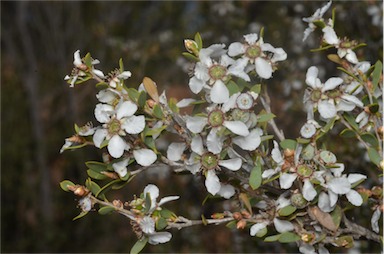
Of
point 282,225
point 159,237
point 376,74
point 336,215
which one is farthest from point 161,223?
point 376,74

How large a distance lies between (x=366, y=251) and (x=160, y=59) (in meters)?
2.67

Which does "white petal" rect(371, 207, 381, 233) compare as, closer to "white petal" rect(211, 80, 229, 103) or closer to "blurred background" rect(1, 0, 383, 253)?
"white petal" rect(211, 80, 229, 103)

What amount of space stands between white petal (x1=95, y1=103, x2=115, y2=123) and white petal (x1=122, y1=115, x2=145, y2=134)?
47 millimetres

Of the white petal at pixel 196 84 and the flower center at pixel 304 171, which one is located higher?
the white petal at pixel 196 84

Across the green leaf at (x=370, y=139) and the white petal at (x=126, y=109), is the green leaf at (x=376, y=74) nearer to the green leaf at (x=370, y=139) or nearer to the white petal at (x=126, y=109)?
the green leaf at (x=370, y=139)

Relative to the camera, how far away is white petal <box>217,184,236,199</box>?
1.28 metres

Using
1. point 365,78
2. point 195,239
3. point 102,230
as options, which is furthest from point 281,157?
point 102,230

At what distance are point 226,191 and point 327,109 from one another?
0.91 ft

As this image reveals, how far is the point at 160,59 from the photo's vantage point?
4867 mm

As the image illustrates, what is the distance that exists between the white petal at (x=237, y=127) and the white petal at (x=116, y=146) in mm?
203

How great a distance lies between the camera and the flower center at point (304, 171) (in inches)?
47.6

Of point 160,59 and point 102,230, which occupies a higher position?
point 160,59

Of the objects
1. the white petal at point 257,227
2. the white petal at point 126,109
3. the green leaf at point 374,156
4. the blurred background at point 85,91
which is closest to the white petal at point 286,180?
the white petal at point 257,227

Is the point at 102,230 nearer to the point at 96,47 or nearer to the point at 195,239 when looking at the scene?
the point at 195,239
